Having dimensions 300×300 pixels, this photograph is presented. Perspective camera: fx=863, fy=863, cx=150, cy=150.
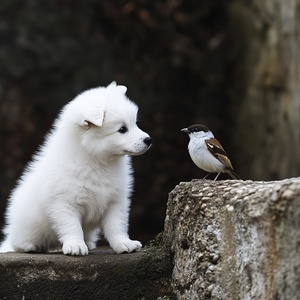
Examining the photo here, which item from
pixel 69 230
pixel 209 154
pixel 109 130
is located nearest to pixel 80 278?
pixel 69 230

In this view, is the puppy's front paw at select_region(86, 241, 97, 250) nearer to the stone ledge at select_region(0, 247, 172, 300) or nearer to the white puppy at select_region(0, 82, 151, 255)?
the white puppy at select_region(0, 82, 151, 255)

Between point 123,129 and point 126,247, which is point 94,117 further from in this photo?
point 126,247

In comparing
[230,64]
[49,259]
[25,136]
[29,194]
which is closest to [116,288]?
[49,259]

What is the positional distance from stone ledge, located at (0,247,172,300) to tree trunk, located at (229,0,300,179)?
6.10 m

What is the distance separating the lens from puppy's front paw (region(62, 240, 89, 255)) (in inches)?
203

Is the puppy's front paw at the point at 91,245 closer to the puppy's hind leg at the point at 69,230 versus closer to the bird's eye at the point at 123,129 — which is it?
the puppy's hind leg at the point at 69,230

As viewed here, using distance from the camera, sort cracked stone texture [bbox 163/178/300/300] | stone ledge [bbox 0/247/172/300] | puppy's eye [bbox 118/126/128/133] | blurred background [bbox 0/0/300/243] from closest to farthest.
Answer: cracked stone texture [bbox 163/178/300/300] → stone ledge [bbox 0/247/172/300] → puppy's eye [bbox 118/126/128/133] → blurred background [bbox 0/0/300/243]

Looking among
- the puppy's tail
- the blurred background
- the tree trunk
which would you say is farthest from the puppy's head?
the blurred background

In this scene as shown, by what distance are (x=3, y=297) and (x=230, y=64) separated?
7726 mm

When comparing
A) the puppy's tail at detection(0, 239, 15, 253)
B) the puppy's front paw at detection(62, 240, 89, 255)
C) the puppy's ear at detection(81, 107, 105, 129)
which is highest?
the puppy's ear at detection(81, 107, 105, 129)

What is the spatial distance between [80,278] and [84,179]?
2.04 feet

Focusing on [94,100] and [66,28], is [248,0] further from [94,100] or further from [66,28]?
[94,100]

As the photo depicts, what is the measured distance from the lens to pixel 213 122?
12.0 m

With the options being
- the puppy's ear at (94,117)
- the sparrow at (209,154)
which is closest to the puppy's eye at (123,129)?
the puppy's ear at (94,117)
